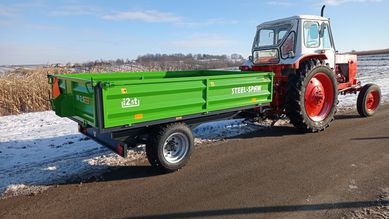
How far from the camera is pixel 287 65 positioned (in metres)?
6.92

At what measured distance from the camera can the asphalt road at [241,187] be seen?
383cm

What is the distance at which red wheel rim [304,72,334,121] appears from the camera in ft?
23.4

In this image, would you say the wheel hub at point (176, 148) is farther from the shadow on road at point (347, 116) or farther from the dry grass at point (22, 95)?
the dry grass at point (22, 95)

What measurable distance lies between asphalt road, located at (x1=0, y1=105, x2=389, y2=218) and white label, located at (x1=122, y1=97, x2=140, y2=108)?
1133mm

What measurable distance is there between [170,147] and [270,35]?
435 cm

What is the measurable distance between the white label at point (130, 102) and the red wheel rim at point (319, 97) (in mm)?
4071

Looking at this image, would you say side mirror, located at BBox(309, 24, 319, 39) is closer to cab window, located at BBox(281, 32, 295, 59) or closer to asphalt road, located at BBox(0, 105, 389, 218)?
cab window, located at BBox(281, 32, 295, 59)

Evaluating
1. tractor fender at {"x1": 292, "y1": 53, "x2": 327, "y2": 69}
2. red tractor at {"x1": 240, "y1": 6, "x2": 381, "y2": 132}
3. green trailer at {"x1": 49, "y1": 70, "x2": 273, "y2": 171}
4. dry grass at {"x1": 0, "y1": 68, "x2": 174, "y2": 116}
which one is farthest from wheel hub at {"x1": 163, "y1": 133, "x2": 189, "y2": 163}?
dry grass at {"x1": 0, "y1": 68, "x2": 174, "y2": 116}

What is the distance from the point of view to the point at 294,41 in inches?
278

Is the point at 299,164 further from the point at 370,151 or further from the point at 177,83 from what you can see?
the point at 177,83

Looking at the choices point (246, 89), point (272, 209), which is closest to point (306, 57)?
point (246, 89)

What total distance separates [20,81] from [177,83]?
27.9 feet

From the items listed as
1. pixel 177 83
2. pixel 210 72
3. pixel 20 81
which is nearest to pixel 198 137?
pixel 210 72

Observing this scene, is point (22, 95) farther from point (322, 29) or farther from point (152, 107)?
point (322, 29)
